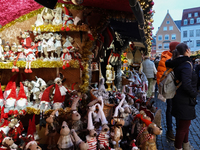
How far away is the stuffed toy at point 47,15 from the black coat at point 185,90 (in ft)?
7.86

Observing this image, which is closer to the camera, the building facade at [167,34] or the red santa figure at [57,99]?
the red santa figure at [57,99]

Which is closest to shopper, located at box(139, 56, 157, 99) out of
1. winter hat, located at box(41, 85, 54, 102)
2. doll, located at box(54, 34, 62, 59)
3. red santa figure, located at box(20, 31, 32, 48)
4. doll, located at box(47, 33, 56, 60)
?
doll, located at box(54, 34, 62, 59)

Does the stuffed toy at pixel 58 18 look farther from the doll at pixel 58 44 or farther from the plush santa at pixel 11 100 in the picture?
the plush santa at pixel 11 100

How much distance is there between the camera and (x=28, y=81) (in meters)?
3.32

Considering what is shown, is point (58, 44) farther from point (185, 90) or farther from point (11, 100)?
point (185, 90)

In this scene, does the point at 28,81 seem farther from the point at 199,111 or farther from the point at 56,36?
the point at 199,111

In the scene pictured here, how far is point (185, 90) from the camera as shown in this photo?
7.95 feet

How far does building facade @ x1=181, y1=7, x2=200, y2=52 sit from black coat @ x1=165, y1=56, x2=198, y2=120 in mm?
31453

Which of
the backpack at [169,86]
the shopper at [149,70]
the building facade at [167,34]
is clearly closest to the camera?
the backpack at [169,86]

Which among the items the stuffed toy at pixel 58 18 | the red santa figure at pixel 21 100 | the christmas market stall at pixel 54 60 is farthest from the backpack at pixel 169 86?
the red santa figure at pixel 21 100

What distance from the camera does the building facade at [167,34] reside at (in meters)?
31.8

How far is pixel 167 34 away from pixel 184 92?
33.1 meters

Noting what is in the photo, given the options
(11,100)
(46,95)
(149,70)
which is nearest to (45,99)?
(46,95)

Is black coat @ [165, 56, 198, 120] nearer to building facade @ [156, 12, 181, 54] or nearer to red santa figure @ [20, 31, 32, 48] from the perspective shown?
red santa figure @ [20, 31, 32, 48]
